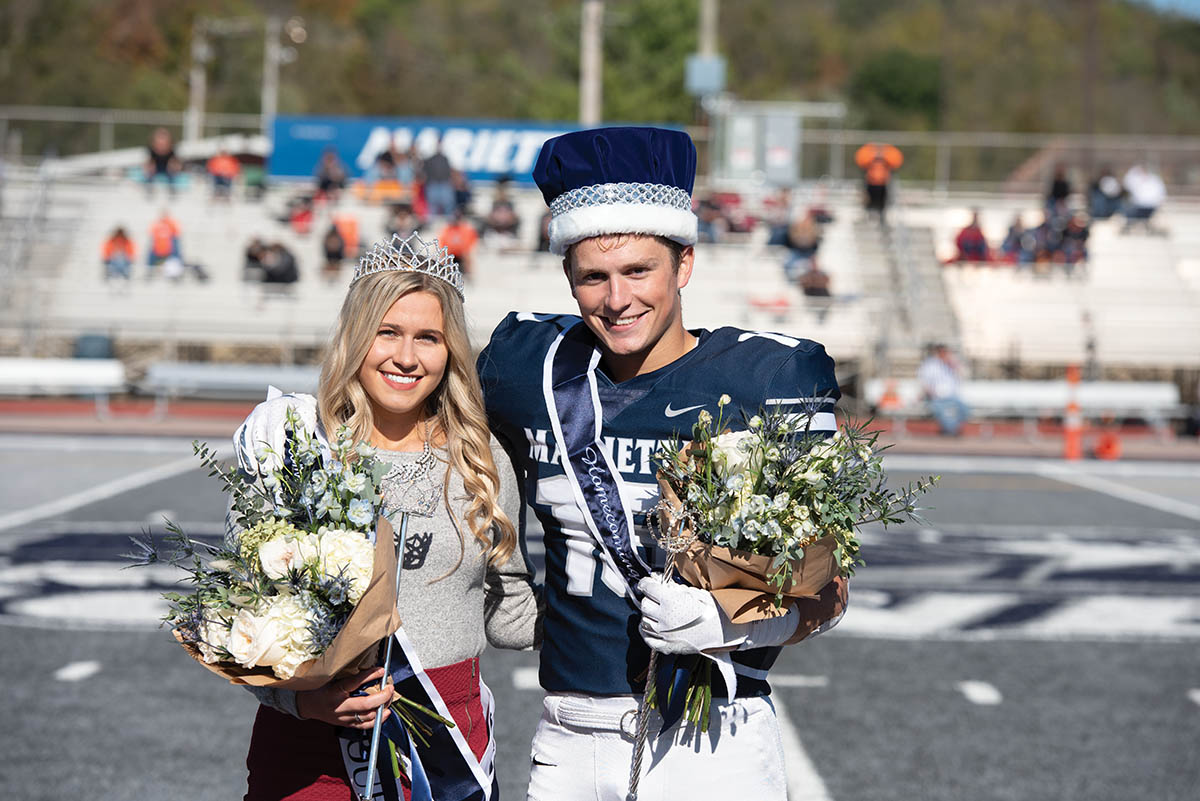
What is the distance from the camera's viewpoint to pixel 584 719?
2.80m

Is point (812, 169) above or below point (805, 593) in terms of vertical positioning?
above

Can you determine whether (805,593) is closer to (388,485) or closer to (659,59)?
(388,485)

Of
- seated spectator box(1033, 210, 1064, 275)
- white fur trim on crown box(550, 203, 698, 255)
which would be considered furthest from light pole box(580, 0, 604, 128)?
white fur trim on crown box(550, 203, 698, 255)

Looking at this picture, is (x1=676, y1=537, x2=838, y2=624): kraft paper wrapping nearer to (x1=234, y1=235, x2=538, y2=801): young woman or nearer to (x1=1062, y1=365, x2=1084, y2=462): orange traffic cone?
(x1=234, y1=235, x2=538, y2=801): young woman

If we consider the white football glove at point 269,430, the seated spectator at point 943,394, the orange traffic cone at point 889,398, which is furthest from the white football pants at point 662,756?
the seated spectator at point 943,394

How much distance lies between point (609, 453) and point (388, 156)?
72.4ft

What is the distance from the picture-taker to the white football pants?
273cm

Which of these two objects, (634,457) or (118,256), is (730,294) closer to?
(118,256)

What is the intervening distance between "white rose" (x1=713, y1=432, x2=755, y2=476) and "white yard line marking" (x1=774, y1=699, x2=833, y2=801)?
8.00ft

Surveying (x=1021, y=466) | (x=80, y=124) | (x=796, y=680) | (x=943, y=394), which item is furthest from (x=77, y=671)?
(x=80, y=124)

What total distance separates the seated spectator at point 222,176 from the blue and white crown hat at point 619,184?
72.6ft

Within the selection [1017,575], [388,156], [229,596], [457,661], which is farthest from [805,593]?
[388,156]

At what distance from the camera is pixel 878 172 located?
2362 centimetres

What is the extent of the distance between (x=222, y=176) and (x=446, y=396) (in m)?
22.2
